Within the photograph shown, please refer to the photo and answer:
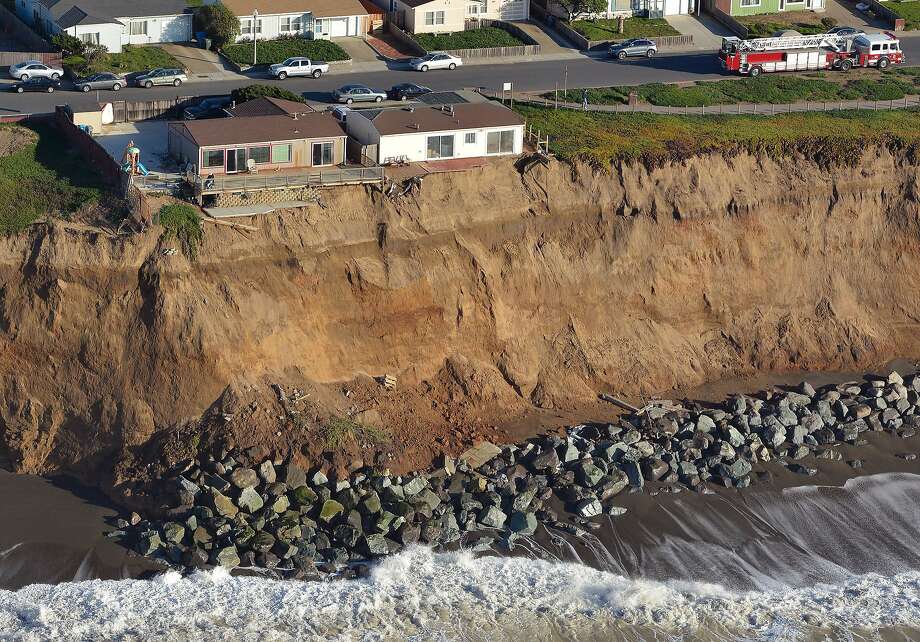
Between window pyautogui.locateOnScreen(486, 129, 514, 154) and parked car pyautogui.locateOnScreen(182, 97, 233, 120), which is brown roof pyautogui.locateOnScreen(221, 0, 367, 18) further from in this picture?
window pyautogui.locateOnScreen(486, 129, 514, 154)

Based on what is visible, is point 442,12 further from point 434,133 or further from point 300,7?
point 434,133

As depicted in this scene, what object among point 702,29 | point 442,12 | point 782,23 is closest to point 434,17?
point 442,12

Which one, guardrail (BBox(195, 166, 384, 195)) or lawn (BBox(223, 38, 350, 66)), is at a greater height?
lawn (BBox(223, 38, 350, 66))

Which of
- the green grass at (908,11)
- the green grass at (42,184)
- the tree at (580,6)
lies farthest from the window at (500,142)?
the green grass at (908,11)

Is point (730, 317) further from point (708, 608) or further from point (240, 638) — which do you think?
point (240, 638)

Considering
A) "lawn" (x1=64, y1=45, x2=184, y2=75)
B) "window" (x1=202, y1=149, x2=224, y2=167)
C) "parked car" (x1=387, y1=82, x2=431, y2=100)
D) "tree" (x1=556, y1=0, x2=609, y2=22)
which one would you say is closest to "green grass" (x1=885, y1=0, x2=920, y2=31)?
"tree" (x1=556, y1=0, x2=609, y2=22)
